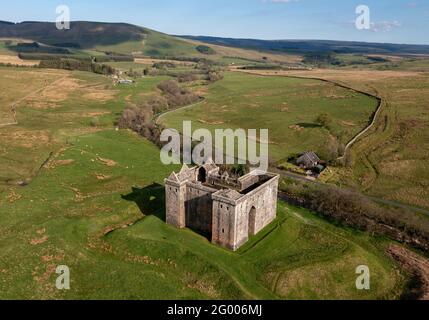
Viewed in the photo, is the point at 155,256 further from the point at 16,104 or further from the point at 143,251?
the point at 16,104

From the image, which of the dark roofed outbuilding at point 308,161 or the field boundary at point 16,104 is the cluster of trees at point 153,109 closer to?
the field boundary at point 16,104

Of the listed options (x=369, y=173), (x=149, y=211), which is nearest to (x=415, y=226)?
(x=369, y=173)

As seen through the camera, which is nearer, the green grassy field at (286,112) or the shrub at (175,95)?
the green grassy field at (286,112)

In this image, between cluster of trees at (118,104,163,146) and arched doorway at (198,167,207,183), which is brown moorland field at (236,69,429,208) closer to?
arched doorway at (198,167,207,183)

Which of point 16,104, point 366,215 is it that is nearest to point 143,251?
point 366,215

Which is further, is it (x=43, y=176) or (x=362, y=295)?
(x=43, y=176)

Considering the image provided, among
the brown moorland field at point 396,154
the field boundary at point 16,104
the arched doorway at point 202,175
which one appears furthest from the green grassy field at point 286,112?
the field boundary at point 16,104
